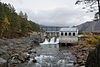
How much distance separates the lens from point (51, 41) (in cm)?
5906

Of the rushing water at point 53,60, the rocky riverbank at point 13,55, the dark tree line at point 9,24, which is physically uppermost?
the dark tree line at point 9,24

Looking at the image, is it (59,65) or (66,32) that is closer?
(59,65)

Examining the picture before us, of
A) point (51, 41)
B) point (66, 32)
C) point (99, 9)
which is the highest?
point (99, 9)

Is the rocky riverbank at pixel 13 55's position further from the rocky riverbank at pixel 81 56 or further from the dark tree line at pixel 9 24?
the dark tree line at pixel 9 24

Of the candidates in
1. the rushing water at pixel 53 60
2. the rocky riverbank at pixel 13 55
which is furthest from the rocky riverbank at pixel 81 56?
the rocky riverbank at pixel 13 55

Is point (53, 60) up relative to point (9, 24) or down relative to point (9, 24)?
down

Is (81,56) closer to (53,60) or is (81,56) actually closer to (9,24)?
(53,60)

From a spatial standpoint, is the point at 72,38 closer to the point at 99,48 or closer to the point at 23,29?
the point at 99,48

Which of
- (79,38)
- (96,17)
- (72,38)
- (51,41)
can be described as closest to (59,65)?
(96,17)

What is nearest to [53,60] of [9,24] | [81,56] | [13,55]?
[81,56]

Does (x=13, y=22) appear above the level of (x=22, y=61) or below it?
above

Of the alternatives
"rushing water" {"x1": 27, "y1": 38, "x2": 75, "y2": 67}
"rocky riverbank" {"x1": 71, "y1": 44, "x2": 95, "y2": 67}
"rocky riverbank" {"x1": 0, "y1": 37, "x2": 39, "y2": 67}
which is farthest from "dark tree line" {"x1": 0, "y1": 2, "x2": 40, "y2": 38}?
"rocky riverbank" {"x1": 71, "y1": 44, "x2": 95, "y2": 67}

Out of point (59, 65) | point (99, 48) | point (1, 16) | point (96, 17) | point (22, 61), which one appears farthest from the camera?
point (1, 16)

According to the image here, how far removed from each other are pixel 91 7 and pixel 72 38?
29.9 m
